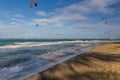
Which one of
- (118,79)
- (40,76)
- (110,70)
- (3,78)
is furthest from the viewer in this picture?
(3,78)

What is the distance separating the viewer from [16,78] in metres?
6.07

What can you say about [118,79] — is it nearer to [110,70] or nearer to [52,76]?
[110,70]

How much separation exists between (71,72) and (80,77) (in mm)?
520

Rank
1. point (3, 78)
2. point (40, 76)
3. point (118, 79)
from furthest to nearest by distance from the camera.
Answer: point (3, 78), point (40, 76), point (118, 79)

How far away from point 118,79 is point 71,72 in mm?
1366

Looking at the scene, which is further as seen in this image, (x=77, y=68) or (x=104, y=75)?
(x=77, y=68)

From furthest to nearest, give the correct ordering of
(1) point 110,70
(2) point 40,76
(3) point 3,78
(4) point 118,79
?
1. (3) point 3,78
2. (1) point 110,70
3. (2) point 40,76
4. (4) point 118,79

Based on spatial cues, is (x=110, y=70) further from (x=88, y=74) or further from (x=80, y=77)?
(x=80, y=77)

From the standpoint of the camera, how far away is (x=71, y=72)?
5.75 m

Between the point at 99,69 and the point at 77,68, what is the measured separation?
69 centimetres

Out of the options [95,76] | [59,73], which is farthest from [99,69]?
[59,73]

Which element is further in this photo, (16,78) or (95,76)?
(16,78)

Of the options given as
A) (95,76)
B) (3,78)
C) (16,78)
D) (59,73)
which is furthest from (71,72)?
(3,78)

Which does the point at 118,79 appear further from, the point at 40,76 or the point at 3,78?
the point at 3,78
